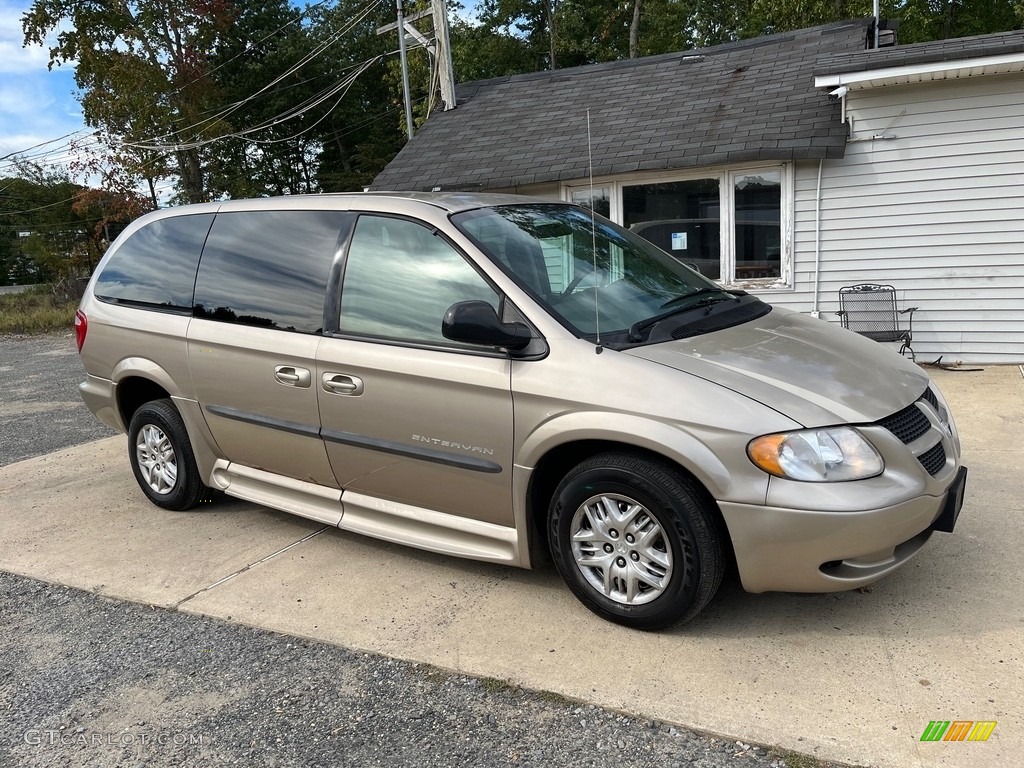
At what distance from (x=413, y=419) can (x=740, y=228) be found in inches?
270

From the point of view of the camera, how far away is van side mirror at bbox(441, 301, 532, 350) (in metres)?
3.08

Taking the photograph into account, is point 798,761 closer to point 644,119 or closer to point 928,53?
point 928,53

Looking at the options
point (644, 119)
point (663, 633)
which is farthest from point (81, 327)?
point (644, 119)

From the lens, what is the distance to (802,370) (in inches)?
121

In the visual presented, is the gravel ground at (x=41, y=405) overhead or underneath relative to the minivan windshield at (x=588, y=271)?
underneath

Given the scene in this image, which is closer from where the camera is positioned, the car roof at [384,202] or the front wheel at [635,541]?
the front wheel at [635,541]

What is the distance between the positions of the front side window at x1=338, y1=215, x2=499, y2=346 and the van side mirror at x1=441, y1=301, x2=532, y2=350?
245 millimetres

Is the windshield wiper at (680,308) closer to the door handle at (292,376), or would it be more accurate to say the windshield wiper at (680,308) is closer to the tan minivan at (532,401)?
the tan minivan at (532,401)

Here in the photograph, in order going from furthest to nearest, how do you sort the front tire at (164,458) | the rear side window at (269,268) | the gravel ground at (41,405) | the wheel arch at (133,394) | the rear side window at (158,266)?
the gravel ground at (41,405) < the wheel arch at (133,394) < the front tire at (164,458) < the rear side window at (158,266) < the rear side window at (269,268)

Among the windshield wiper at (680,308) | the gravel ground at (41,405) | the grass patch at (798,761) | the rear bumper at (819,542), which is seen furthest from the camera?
the gravel ground at (41,405)

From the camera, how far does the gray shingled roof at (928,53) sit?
23.8 feet

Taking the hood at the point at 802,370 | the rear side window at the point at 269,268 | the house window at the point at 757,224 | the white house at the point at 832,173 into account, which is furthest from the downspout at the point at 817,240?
the rear side window at the point at 269,268

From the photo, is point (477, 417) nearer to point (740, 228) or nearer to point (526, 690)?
point (526, 690)

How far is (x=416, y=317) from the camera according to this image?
11.6 feet
